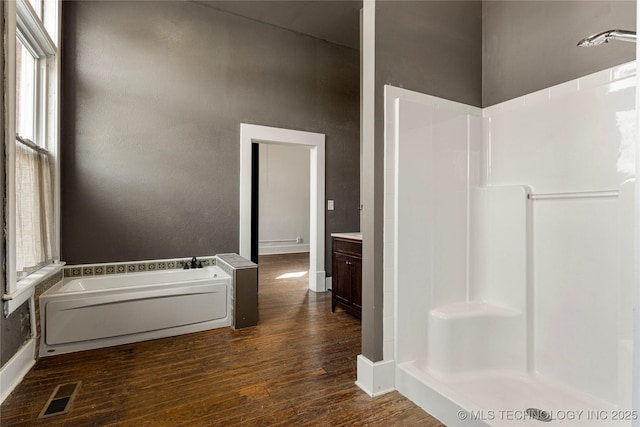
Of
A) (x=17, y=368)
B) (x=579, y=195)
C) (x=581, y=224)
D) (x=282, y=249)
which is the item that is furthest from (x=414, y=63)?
(x=282, y=249)

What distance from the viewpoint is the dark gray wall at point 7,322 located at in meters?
1.74

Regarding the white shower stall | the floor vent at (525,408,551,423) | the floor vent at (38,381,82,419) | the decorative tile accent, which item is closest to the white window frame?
the decorative tile accent


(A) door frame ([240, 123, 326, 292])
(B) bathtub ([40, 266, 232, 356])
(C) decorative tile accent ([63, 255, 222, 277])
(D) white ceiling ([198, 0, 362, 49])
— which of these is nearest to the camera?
(B) bathtub ([40, 266, 232, 356])

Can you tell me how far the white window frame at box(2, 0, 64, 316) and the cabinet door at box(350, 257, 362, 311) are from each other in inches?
92.0

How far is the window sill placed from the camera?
179 centimetres

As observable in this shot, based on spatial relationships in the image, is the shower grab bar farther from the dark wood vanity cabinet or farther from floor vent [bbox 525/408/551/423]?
the dark wood vanity cabinet

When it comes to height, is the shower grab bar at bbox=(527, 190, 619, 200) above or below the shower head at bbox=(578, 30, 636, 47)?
below

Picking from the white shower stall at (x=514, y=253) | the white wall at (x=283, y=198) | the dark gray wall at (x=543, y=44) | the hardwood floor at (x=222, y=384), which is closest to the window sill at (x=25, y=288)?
the hardwood floor at (x=222, y=384)

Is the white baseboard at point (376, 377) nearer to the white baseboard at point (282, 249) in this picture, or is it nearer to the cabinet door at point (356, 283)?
the cabinet door at point (356, 283)

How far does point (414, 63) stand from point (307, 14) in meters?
2.28

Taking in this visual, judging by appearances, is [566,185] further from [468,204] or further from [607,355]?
[607,355]

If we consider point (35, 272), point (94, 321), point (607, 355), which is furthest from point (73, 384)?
point (607, 355)

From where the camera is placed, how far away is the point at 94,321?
7.96 feet

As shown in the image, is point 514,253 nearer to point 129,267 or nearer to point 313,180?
point 313,180
